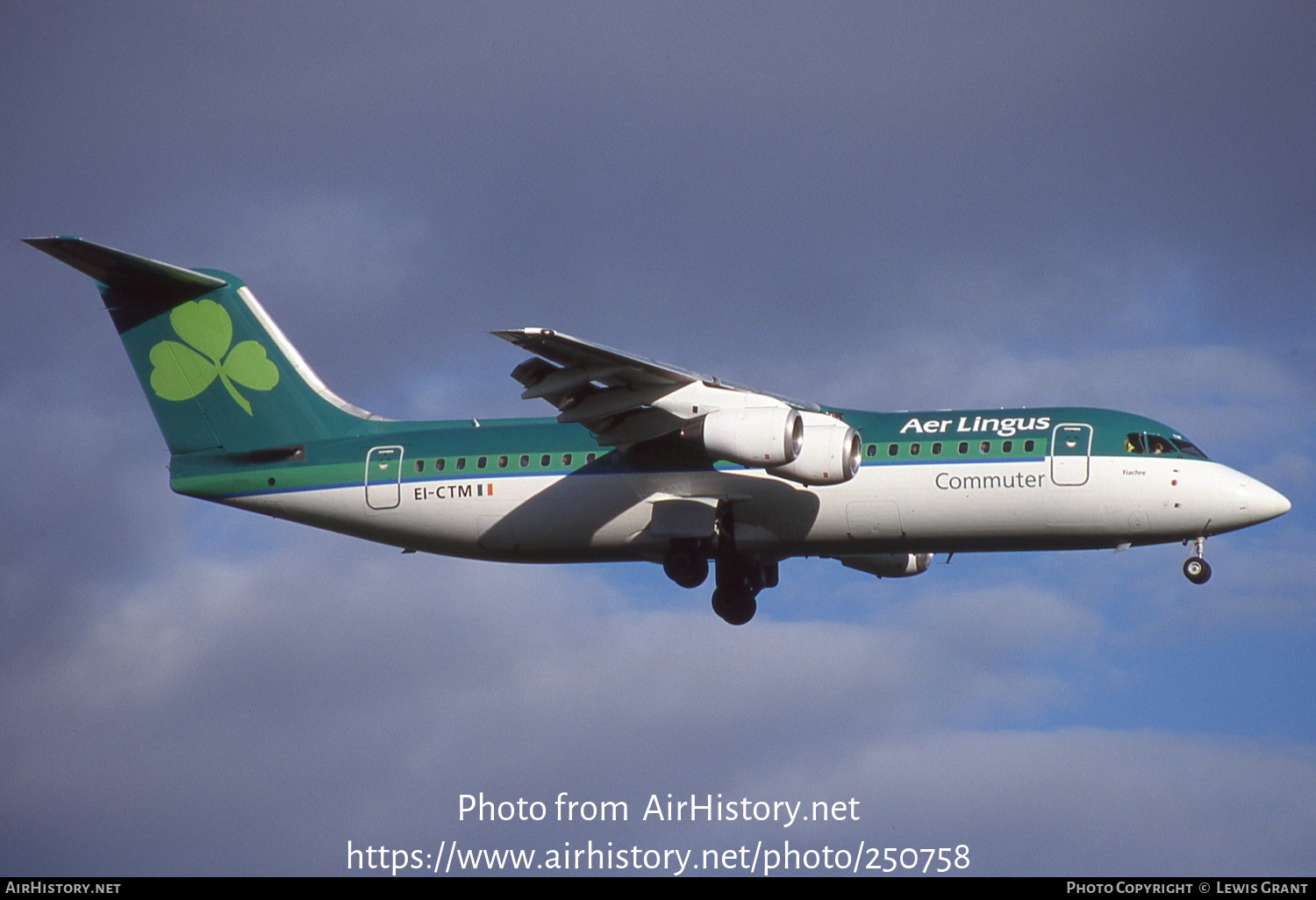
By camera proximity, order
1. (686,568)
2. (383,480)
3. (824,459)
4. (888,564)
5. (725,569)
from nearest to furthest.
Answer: (824,459)
(686,568)
(725,569)
(383,480)
(888,564)

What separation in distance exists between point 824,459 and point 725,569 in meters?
2.72

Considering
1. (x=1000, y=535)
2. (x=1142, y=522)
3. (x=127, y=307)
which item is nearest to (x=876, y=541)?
(x=1000, y=535)

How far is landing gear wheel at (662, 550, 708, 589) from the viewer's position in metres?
21.1

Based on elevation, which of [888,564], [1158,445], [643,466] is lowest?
[643,466]

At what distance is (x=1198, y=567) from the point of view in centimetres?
2017

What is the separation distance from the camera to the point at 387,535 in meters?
22.4

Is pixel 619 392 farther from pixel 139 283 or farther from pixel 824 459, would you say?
pixel 139 283

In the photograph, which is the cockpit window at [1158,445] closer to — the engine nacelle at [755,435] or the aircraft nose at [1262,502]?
the aircraft nose at [1262,502]

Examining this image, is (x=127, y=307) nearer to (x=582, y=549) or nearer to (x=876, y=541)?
(x=582, y=549)

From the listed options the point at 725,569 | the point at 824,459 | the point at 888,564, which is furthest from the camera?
the point at 888,564

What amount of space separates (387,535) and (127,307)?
4988 mm

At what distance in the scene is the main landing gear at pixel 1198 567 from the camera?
20.1m

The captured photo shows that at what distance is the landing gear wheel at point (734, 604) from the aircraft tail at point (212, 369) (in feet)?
18.1

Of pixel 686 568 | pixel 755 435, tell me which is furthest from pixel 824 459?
pixel 686 568
